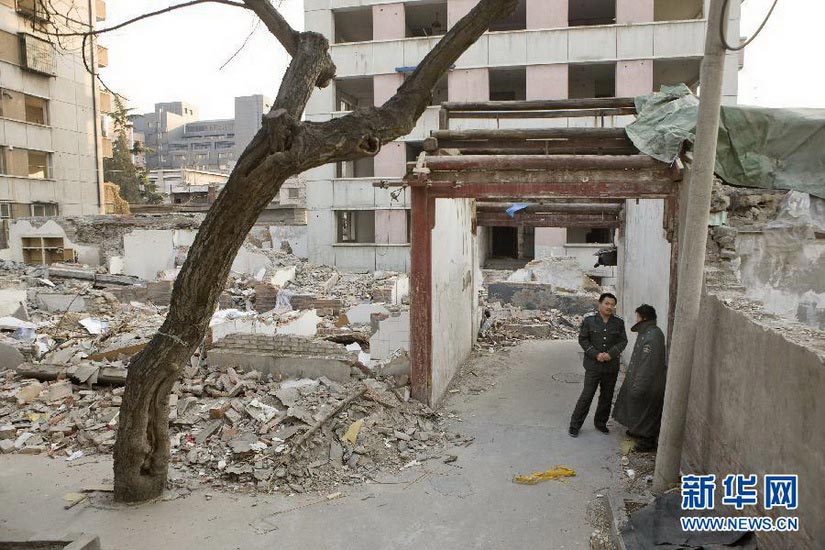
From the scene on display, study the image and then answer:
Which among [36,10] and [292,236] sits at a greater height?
[36,10]

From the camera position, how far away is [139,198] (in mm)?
39094

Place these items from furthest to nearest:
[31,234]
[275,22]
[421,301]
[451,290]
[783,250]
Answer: [31,234] → [451,290] → [421,301] → [783,250] → [275,22]

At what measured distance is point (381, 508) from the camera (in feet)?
17.5

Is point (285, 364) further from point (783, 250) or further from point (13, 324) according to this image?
point (13, 324)

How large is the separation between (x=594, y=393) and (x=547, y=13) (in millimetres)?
19355

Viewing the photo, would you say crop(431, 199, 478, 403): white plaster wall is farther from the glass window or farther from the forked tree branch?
the glass window

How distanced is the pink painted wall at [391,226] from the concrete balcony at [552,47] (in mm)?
5908

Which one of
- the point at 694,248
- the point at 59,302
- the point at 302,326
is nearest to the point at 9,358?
the point at 302,326

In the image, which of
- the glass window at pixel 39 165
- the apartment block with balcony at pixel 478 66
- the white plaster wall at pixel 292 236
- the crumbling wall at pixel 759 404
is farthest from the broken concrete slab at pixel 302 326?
the glass window at pixel 39 165

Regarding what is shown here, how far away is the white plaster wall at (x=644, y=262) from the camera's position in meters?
7.66

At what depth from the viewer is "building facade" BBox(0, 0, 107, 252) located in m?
24.7

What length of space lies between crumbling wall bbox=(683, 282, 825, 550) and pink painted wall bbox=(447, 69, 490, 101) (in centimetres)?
1944

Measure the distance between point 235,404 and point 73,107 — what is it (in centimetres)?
2739

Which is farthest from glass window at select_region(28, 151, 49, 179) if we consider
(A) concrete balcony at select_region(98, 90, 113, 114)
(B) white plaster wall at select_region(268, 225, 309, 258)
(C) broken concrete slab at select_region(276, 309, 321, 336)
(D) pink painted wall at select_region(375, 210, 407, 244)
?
(C) broken concrete slab at select_region(276, 309, 321, 336)
